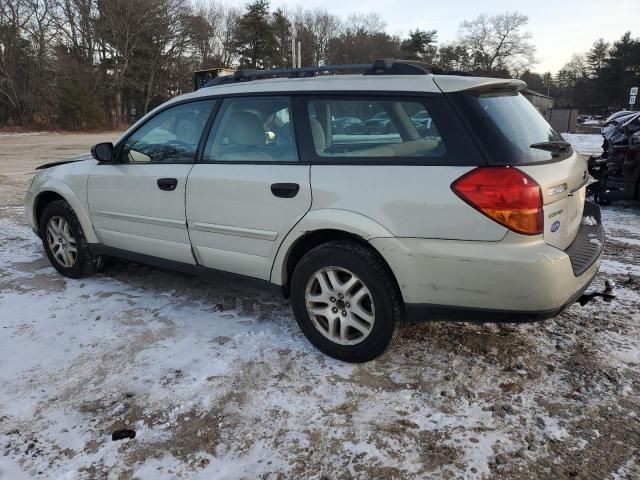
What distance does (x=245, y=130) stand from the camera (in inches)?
135

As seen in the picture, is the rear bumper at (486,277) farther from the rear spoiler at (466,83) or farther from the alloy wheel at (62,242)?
the alloy wheel at (62,242)

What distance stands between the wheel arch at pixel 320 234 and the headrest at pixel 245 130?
0.71 metres

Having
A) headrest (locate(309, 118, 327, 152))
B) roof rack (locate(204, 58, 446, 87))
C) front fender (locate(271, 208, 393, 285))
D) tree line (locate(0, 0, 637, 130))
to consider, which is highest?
tree line (locate(0, 0, 637, 130))

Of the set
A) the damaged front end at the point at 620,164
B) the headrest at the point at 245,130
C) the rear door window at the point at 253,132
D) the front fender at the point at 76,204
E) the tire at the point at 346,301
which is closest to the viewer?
the tire at the point at 346,301

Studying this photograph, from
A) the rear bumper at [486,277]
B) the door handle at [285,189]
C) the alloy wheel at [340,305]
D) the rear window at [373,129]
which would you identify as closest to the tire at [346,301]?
the alloy wheel at [340,305]

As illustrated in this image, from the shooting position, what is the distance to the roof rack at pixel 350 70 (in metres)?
2.99

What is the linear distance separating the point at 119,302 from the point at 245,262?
1379mm

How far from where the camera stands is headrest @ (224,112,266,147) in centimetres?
335

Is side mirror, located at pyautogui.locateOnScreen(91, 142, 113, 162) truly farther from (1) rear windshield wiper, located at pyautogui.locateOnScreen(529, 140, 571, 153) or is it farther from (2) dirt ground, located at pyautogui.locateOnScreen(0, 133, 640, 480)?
(1) rear windshield wiper, located at pyautogui.locateOnScreen(529, 140, 571, 153)

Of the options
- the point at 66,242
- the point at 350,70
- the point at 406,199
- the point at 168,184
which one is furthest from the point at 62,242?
the point at 406,199

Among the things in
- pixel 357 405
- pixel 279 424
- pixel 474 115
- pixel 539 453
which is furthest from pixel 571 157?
pixel 279 424

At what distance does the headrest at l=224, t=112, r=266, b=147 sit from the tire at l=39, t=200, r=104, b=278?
1.92 m

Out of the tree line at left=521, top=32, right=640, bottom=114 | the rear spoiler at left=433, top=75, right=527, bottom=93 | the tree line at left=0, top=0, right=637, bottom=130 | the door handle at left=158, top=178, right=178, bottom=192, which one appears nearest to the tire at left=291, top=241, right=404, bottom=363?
the rear spoiler at left=433, top=75, right=527, bottom=93

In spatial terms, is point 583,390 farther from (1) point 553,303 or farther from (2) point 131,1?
(2) point 131,1
